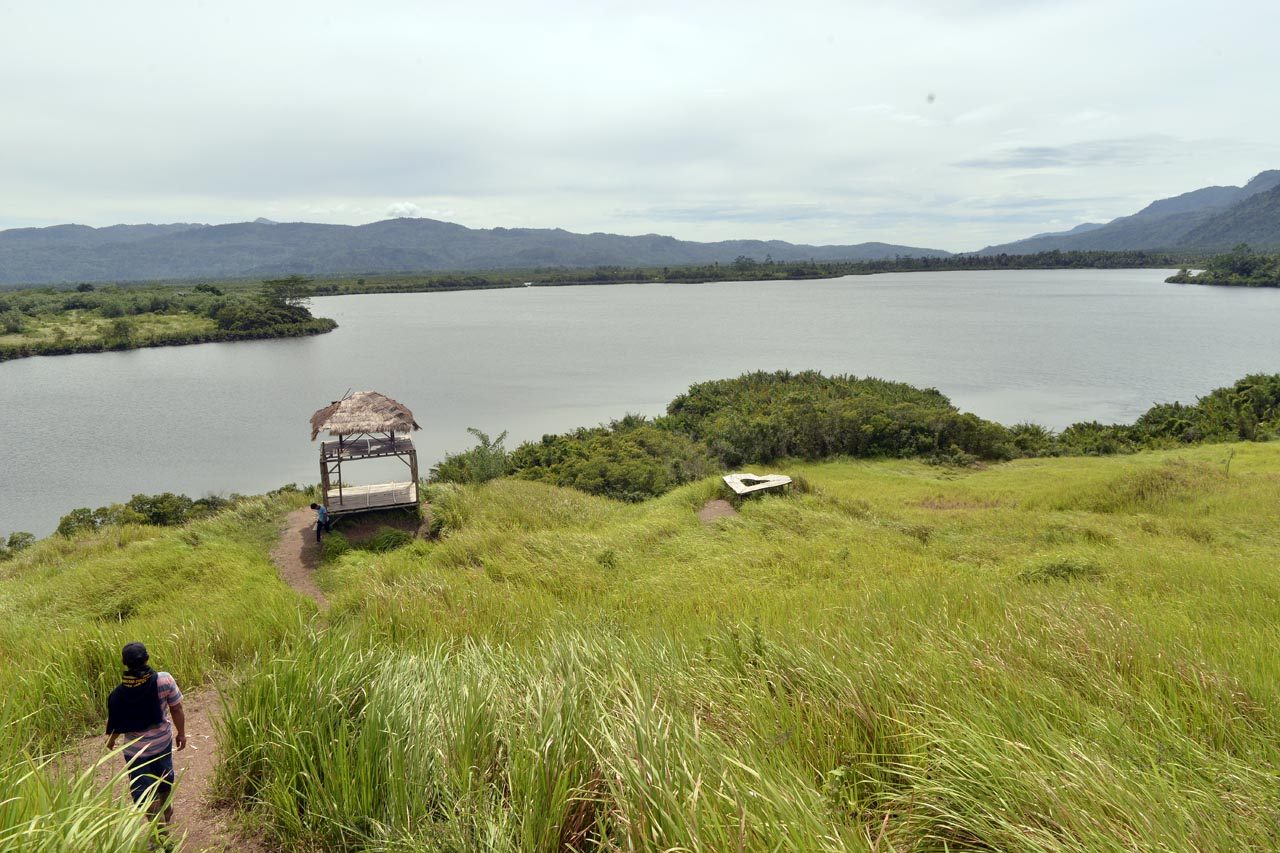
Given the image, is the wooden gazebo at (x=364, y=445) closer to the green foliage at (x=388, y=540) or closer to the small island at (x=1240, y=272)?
the green foliage at (x=388, y=540)

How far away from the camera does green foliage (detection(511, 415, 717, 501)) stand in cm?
2280

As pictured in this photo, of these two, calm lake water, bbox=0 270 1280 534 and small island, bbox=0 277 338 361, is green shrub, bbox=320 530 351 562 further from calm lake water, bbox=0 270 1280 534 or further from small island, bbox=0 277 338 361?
small island, bbox=0 277 338 361

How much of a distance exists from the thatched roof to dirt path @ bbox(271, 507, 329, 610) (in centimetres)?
233

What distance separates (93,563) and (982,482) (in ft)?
88.2

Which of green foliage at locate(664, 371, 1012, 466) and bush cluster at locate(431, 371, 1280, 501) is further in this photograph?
green foliage at locate(664, 371, 1012, 466)

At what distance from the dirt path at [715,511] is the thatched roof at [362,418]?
8.45 m

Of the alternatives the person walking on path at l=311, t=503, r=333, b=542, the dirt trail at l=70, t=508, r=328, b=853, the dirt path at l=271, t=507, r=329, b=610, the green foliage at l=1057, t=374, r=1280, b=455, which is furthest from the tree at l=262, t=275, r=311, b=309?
the dirt trail at l=70, t=508, r=328, b=853

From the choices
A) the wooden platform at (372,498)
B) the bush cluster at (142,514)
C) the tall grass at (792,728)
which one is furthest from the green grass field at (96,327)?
the tall grass at (792,728)

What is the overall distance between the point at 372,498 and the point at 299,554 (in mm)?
2187

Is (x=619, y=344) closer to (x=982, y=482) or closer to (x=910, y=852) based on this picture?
(x=982, y=482)

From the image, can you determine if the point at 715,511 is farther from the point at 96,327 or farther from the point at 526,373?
the point at 96,327

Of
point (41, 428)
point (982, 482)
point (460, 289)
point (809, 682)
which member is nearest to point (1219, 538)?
point (982, 482)

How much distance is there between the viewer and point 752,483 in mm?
18516

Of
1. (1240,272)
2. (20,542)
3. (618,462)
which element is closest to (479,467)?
(618,462)
